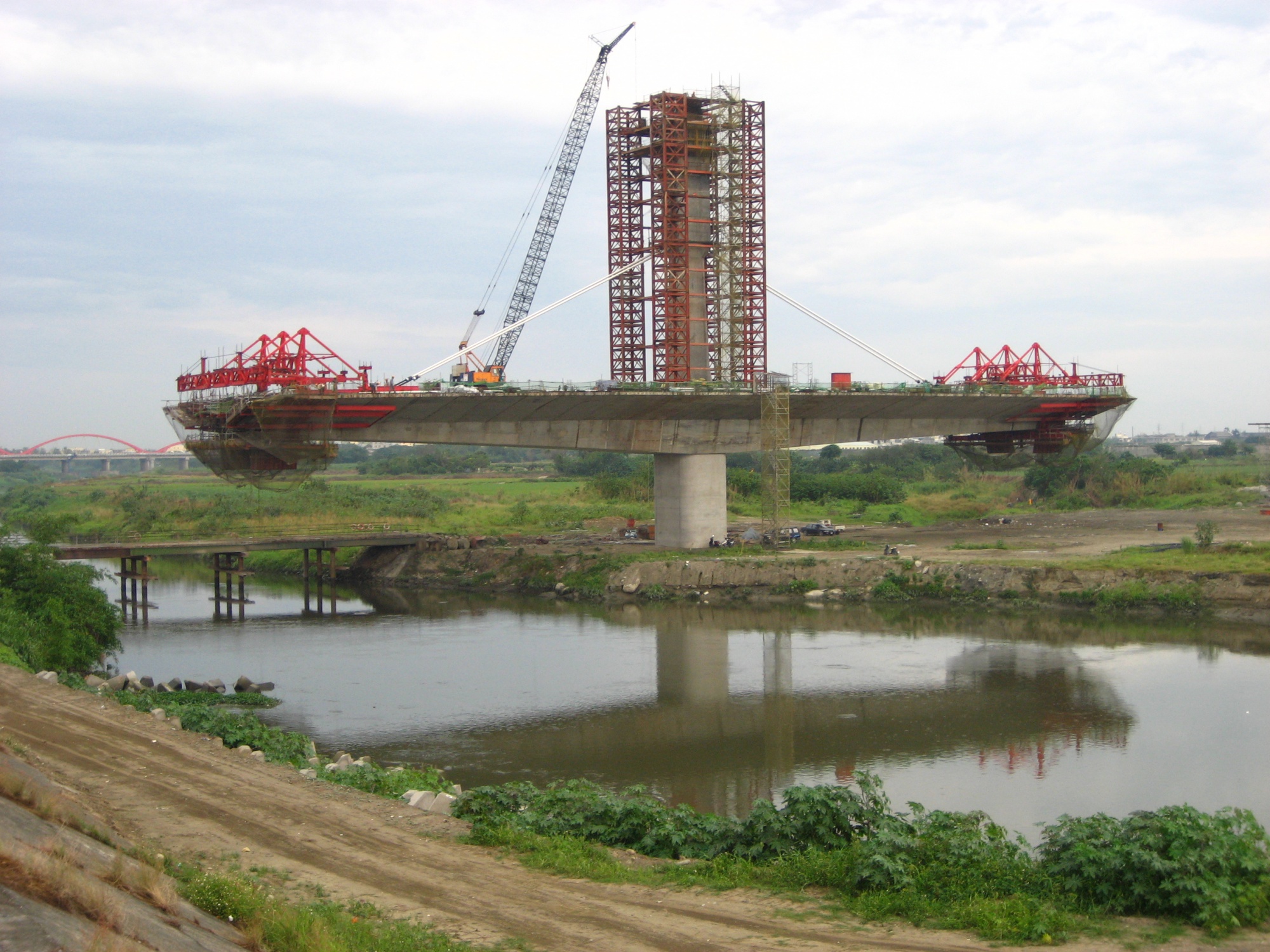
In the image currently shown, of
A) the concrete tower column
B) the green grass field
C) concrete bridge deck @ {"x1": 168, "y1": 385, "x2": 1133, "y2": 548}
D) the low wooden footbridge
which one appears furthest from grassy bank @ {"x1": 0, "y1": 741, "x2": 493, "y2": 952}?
the green grass field

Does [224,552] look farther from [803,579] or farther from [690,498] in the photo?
[803,579]

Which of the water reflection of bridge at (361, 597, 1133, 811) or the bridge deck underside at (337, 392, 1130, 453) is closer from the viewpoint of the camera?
the water reflection of bridge at (361, 597, 1133, 811)

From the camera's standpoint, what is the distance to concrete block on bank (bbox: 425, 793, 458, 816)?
20422 mm

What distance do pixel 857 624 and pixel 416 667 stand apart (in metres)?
19.4

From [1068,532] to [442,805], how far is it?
5756cm

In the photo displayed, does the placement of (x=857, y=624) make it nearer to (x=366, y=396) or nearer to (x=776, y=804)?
(x=366, y=396)

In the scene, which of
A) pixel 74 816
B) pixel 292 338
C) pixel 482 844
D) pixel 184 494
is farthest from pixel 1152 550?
pixel 184 494

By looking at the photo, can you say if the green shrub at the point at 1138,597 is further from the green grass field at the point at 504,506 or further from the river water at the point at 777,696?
the green grass field at the point at 504,506

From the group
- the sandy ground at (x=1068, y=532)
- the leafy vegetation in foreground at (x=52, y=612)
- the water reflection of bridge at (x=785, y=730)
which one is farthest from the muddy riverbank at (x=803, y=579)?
the leafy vegetation in foreground at (x=52, y=612)

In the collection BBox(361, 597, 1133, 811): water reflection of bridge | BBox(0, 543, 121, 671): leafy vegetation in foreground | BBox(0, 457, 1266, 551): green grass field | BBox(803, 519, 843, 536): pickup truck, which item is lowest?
BBox(361, 597, 1133, 811): water reflection of bridge

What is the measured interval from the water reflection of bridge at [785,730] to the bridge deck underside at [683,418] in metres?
17.6

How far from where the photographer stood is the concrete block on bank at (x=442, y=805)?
20422mm

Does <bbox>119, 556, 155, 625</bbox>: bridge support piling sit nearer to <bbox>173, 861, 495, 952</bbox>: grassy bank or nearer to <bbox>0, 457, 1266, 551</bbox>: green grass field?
<bbox>0, 457, 1266, 551</bbox>: green grass field

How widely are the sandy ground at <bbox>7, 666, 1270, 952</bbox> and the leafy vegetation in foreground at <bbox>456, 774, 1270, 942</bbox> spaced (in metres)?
0.45
